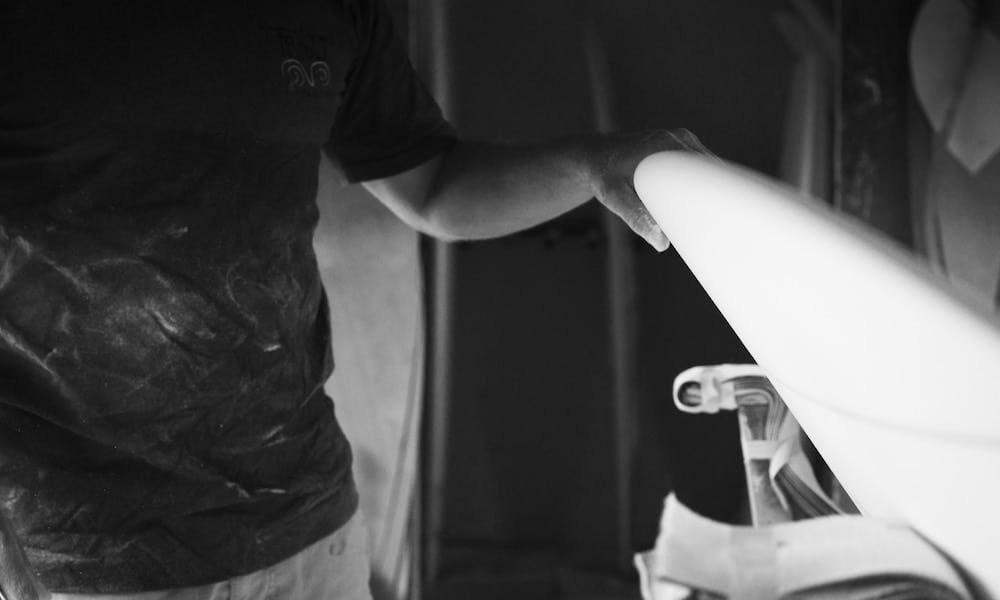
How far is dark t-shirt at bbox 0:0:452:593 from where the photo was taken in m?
0.80

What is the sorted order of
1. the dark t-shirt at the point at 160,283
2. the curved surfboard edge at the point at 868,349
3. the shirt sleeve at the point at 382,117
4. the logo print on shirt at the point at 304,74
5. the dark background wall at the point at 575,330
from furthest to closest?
the dark background wall at the point at 575,330 < the shirt sleeve at the point at 382,117 < the logo print on shirt at the point at 304,74 < the dark t-shirt at the point at 160,283 < the curved surfboard edge at the point at 868,349

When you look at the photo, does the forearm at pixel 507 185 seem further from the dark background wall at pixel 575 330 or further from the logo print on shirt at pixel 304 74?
the dark background wall at pixel 575 330

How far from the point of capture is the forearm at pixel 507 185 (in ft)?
3.07

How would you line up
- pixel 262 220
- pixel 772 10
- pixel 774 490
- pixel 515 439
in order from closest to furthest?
pixel 774 490, pixel 262 220, pixel 772 10, pixel 515 439

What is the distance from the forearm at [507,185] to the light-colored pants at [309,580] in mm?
347

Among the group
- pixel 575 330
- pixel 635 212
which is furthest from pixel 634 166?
pixel 575 330

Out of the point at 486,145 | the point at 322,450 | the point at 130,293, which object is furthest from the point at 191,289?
the point at 486,145

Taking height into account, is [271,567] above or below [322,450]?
below

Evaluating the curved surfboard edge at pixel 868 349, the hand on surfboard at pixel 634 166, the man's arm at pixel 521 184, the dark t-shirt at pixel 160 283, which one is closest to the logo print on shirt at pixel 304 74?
the dark t-shirt at pixel 160 283

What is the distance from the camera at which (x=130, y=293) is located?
0.84 m

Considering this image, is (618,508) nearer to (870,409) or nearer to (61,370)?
(61,370)

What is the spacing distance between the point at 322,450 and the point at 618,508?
1200 millimetres

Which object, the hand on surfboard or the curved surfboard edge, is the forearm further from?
the curved surfboard edge

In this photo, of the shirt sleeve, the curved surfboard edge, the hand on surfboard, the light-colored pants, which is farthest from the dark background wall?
the curved surfboard edge
